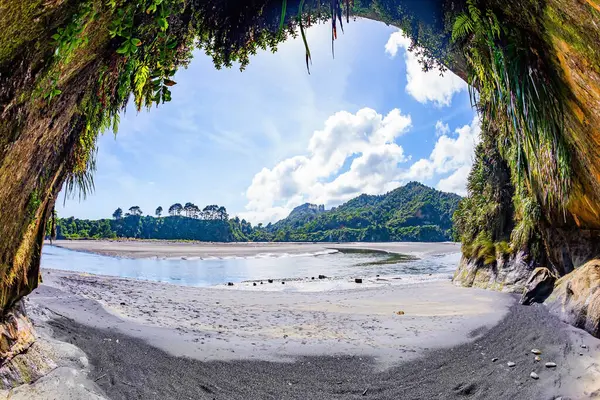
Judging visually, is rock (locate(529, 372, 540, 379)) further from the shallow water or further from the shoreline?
the shallow water

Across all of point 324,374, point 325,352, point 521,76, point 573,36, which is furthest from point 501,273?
point 573,36

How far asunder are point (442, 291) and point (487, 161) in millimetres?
5512

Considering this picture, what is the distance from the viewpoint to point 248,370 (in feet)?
14.9

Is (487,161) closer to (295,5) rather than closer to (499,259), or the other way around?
(499,259)

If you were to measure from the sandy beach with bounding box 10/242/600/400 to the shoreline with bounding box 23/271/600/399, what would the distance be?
2cm

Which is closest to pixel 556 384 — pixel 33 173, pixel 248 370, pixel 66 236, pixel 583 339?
pixel 583 339

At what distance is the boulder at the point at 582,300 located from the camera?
5.07 meters

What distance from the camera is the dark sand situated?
12.6 ft

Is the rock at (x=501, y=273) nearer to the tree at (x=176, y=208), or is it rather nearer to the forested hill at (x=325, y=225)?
the forested hill at (x=325, y=225)

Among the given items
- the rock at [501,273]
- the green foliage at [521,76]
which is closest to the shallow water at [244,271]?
the rock at [501,273]

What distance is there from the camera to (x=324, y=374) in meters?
4.54

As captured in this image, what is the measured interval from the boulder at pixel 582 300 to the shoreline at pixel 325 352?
20 centimetres

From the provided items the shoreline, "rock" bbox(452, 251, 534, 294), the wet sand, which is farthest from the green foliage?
the wet sand

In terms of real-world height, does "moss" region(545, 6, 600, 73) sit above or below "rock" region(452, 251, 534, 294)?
above
